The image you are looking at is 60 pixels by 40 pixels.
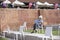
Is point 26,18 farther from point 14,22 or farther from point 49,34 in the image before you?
point 49,34

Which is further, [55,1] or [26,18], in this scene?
[55,1]

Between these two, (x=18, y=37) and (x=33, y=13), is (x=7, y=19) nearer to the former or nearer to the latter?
(x=33, y=13)

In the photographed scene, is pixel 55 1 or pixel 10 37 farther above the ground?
pixel 55 1

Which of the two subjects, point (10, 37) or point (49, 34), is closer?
point (49, 34)

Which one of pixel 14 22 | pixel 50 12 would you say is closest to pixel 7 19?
pixel 14 22

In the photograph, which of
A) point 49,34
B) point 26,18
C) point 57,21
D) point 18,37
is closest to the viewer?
point 49,34

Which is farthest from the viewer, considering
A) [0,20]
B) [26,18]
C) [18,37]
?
[26,18]

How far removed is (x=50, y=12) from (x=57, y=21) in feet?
4.16

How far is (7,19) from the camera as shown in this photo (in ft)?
82.1

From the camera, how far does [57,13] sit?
28.5 metres

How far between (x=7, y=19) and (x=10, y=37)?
18.7 ft

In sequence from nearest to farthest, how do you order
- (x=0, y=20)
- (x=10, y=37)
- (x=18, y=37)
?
1. (x=18, y=37)
2. (x=10, y=37)
3. (x=0, y=20)

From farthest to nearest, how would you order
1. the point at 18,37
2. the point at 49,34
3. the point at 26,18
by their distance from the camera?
1. the point at 26,18
2. the point at 18,37
3. the point at 49,34

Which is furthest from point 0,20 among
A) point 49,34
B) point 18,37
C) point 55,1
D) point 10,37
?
point 55,1
